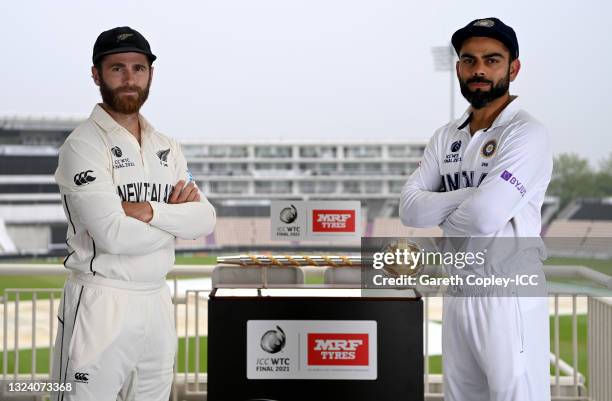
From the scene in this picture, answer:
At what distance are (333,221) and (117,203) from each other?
0.97m

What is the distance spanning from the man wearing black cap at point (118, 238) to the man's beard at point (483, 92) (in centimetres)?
77

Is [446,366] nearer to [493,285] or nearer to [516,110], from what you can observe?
[493,285]

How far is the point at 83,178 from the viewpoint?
178 centimetres

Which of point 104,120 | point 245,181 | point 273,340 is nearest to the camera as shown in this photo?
point 104,120

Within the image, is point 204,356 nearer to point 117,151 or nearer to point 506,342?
point 117,151

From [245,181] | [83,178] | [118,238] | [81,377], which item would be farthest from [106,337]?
[245,181]

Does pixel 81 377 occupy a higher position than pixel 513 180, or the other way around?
pixel 513 180

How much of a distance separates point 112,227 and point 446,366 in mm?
899

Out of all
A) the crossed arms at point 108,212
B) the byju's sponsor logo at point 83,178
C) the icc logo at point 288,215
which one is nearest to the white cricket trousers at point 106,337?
the crossed arms at point 108,212

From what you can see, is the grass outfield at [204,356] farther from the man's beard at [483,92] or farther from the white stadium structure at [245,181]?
the white stadium structure at [245,181]

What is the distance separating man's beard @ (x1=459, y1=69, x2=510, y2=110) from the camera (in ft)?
5.82

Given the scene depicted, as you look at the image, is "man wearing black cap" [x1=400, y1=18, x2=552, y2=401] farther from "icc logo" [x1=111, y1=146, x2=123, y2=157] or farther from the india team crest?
"icc logo" [x1=111, y1=146, x2=123, y2=157]

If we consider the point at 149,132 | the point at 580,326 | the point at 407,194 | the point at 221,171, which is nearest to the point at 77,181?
the point at 149,132

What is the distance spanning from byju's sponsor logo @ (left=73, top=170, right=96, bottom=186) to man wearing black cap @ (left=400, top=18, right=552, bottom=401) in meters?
0.83
